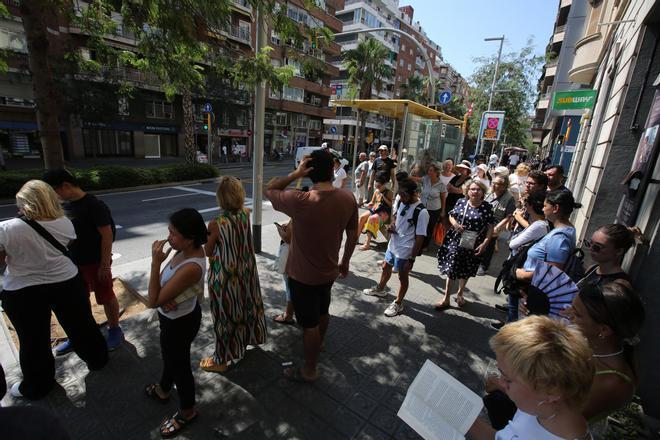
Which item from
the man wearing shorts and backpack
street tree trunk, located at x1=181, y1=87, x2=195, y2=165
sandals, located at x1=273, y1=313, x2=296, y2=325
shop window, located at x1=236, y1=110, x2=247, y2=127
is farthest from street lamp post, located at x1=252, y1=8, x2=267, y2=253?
shop window, located at x1=236, y1=110, x2=247, y2=127

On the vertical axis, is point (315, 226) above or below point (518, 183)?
below

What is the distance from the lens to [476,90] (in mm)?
21484

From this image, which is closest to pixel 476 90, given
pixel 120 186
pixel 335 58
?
pixel 120 186

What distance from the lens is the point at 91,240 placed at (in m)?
2.90

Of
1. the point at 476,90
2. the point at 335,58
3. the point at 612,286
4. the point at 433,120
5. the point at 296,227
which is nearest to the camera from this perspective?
the point at 612,286

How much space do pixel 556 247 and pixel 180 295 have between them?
3.05m

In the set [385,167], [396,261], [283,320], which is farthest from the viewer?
[385,167]

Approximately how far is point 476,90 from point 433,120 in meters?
14.5

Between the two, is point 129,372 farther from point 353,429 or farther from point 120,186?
point 120,186

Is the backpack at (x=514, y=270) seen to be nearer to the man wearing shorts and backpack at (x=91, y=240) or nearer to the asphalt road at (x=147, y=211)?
the man wearing shorts and backpack at (x=91, y=240)

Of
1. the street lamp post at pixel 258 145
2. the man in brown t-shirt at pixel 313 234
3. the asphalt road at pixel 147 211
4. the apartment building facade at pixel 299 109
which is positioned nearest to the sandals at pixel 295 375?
the man in brown t-shirt at pixel 313 234

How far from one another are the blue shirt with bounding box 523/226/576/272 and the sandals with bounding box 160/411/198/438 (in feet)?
10.1

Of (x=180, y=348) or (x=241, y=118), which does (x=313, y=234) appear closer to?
(x=180, y=348)

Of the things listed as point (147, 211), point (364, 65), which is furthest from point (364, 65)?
point (147, 211)
